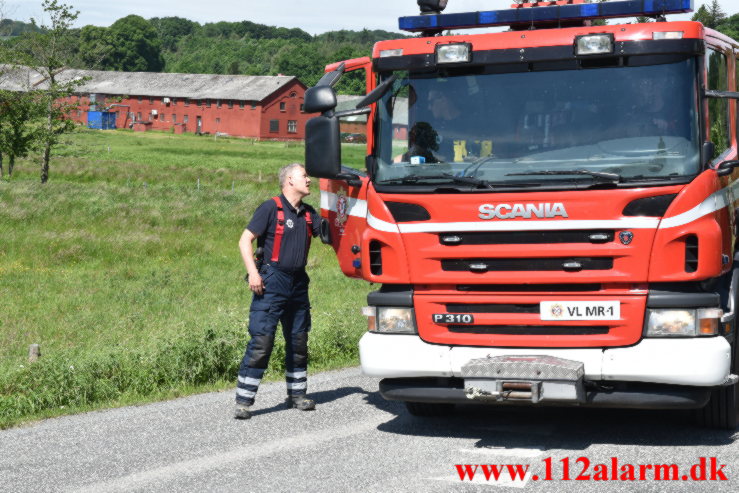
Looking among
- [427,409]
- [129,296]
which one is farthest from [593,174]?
[129,296]

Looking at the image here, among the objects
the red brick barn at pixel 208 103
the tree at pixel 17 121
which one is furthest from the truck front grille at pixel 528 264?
the red brick barn at pixel 208 103

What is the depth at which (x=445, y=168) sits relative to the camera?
7.68 m

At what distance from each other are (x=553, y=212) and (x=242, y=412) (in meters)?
2.96

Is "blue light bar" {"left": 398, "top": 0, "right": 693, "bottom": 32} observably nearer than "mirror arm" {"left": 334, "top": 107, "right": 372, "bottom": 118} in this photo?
No

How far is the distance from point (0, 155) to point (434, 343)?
39.9m

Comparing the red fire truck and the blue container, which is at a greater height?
the red fire truck

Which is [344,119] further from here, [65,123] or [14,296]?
[65,123]

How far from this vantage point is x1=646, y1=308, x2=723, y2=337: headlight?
7047mm

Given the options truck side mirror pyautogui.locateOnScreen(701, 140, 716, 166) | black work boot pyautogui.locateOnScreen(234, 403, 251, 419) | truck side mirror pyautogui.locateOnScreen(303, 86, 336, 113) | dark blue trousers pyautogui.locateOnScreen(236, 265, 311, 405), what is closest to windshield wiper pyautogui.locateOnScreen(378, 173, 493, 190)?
truck side mirror pyautogui.locateOnScreen(303, 86, 336, 113)

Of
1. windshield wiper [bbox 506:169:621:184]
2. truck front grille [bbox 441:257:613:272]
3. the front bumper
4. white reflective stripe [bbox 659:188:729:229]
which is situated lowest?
the front bumper

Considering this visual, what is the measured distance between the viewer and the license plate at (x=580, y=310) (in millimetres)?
7176

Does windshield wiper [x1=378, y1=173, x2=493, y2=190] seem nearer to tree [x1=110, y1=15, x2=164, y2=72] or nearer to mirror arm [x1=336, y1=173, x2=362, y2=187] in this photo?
mirror arm [x1=336, y1=173, x2=362, y2=187]

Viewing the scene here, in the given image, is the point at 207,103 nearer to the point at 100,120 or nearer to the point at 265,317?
the point at 100,120

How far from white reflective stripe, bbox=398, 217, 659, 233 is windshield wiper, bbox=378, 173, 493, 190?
279mm
